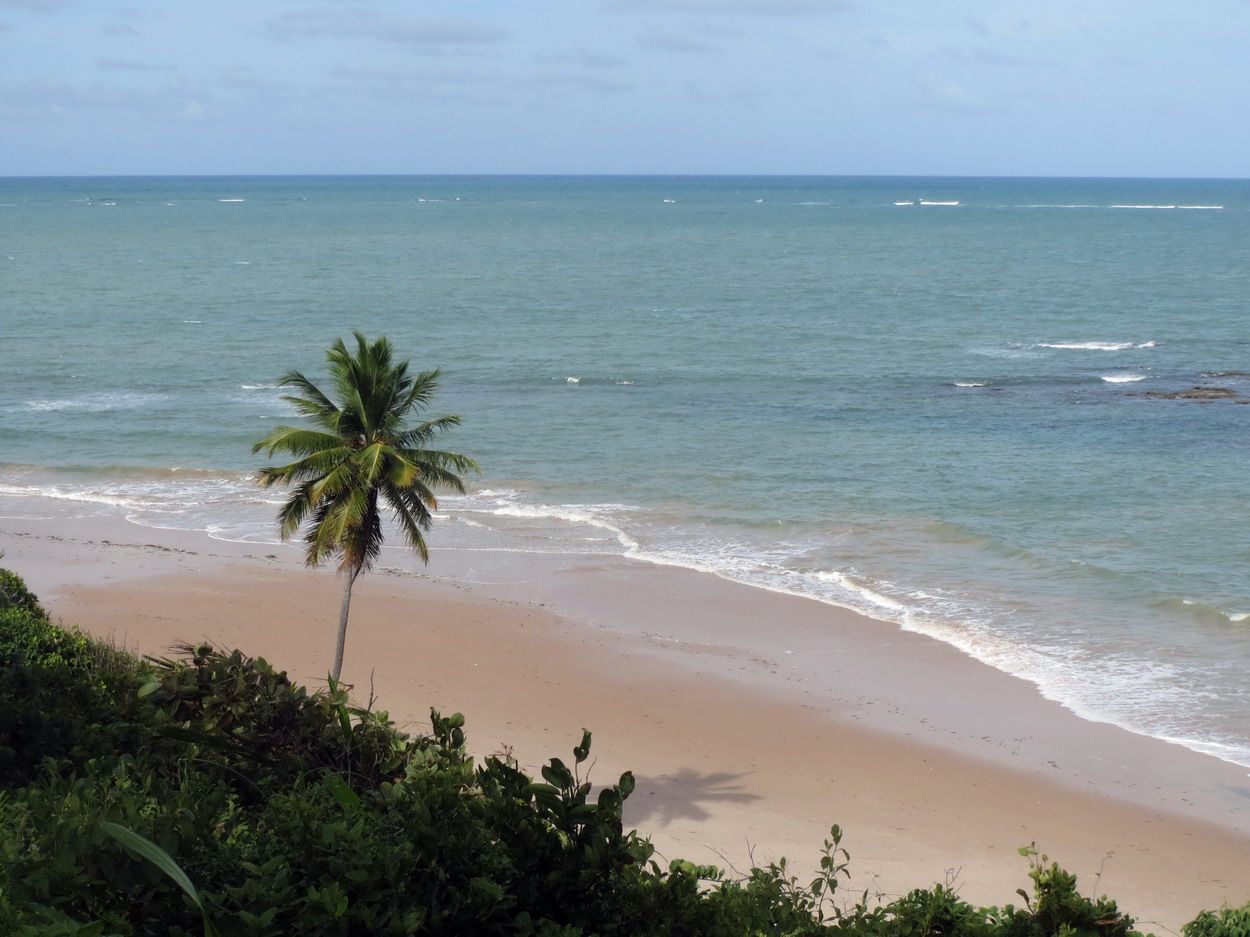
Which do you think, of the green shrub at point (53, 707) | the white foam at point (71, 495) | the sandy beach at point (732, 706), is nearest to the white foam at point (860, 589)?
the sandy beach at point (732, 706)

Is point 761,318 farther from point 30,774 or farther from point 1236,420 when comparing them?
point 30,774

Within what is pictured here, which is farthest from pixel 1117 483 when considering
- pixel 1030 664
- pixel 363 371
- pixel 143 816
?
pixel 143 816

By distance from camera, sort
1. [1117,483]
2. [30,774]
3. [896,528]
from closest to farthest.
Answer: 1. [30,774]
2. [896,528]
3. [1117,483]

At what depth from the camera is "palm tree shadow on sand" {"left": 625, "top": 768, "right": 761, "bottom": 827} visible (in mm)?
17203

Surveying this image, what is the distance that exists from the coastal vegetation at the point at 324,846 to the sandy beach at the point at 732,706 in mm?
5520

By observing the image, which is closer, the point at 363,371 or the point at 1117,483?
the point at 363,371

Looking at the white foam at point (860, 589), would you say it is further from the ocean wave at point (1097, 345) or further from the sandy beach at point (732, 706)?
the ocean wave at point (1097, 345)

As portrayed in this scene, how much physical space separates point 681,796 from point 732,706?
356cm

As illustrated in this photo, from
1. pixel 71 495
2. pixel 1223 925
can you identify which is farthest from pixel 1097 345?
pixel 1223 925

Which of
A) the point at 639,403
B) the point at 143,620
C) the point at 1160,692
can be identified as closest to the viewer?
the point at 1160,692

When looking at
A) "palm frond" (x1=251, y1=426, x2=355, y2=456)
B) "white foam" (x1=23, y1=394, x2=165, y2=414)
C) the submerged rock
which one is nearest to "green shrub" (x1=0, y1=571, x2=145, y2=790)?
"palm frond" (x1=251, y1=426, x2=355, y2=456)

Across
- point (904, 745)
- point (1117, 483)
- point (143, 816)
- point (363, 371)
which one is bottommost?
point (904, 745)

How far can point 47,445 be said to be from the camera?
1608 inches

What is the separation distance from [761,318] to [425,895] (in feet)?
209
